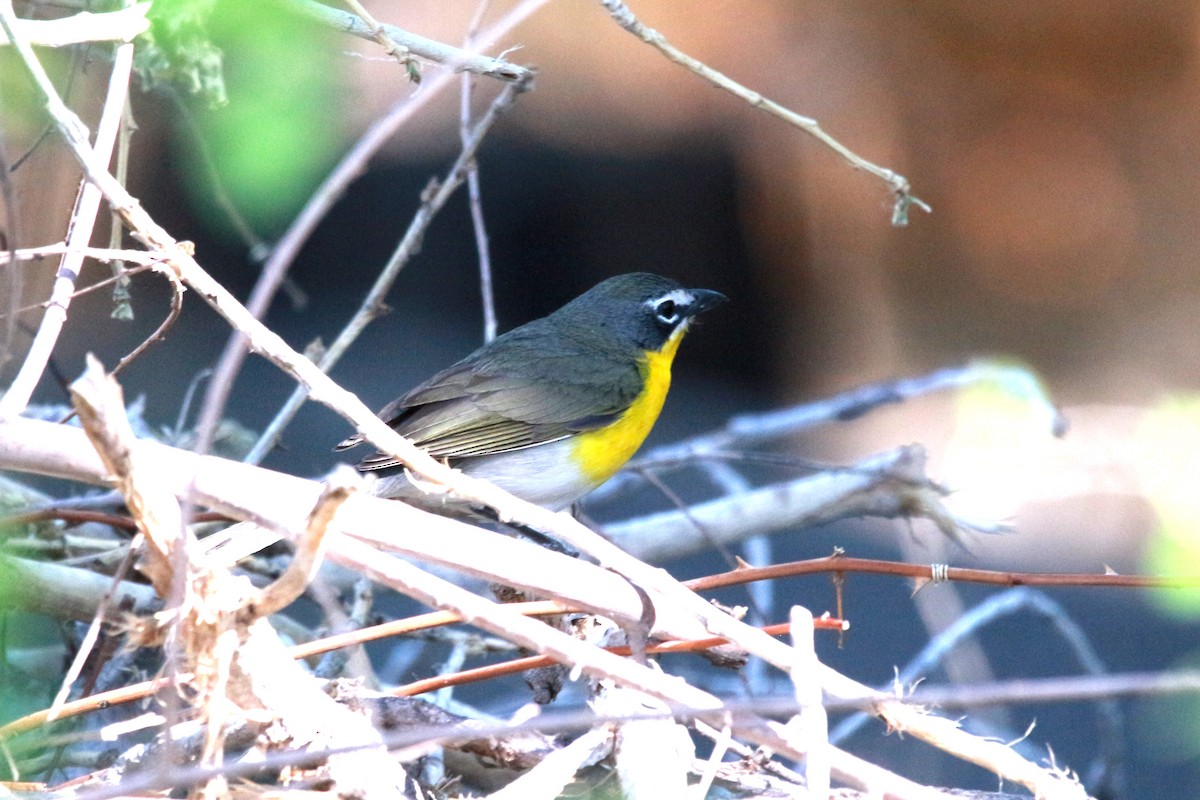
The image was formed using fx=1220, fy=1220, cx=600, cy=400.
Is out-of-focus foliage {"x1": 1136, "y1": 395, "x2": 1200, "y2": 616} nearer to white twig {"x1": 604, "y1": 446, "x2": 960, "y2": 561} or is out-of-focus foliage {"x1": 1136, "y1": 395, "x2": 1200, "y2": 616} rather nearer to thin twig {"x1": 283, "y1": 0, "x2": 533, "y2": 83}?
white twig {"x1": 604, "y1": 446, "x2": 960, "y2": 561}

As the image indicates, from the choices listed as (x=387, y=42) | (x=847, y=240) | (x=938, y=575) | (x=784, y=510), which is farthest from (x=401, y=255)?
(x=847, y=240)

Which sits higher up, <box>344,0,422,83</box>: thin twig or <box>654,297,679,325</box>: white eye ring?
<box>654,297,679,325</box>: white eye ring

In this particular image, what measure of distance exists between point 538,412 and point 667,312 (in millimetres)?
790

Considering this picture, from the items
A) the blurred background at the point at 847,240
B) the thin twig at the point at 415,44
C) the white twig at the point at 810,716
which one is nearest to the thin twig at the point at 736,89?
the thin twig at the point at 415,44

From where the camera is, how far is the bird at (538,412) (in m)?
3.84

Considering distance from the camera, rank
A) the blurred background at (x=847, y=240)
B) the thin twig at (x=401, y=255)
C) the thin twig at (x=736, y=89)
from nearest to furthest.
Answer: the thin twig at (x=736, y=89), the thin twig at (x=401, y=255), the blurred background at (x=847, y=240)

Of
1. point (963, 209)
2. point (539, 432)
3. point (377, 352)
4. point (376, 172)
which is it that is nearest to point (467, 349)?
point (377, 352)

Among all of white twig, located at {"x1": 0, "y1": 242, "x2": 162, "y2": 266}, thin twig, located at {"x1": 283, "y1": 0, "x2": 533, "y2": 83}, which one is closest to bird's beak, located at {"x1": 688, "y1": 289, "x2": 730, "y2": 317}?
thin twig, located at {"x1": 283, "y1": 0, "x2": 533, "y2": 83}

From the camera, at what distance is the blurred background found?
647 cm

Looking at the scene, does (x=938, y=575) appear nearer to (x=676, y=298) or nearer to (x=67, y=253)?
(x=67, y=253)

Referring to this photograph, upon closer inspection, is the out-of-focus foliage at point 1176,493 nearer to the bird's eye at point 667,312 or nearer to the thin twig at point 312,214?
the thin twig at point 312,214

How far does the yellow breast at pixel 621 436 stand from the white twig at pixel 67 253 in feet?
6.83

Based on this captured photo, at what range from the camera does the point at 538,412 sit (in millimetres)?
4020

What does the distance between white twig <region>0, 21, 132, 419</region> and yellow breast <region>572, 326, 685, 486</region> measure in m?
2.08
